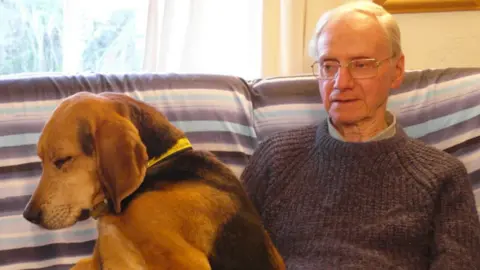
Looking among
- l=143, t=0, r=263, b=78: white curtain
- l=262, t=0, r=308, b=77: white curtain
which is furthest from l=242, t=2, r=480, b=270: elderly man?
l=143, t=0, r=263, b=78: white curtain

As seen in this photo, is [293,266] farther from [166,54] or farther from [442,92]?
[166,54]

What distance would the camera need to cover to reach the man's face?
1504 millimetres

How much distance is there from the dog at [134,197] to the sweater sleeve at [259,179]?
0.43 m

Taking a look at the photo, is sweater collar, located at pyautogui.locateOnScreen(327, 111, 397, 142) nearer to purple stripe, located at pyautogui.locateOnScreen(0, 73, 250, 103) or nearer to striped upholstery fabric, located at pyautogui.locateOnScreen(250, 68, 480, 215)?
striped upholstery fabric, located at pyautogui.locateOnScreen(250, 68, 480, 215)

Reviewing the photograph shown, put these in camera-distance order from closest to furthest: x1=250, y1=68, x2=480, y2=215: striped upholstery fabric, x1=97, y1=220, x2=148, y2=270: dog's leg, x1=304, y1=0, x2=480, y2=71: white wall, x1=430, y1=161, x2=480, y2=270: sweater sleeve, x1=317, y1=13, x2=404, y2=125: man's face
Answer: x1=97, y1=220, x2=148, y2=270: dog's leg → x1=430, y1=161, x2=480, y2=270: sweater sleeve → x1=317, y1=13, x2=404, y2=125: man's face → x1=250, y1=68, x2=480, y2=215: striped upholstery fabric → x1=304, y1=0, x2=480, y2=71: white wall

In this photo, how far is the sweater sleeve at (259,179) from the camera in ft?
5.27

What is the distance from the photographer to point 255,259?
1142mm

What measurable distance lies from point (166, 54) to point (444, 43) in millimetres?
1051

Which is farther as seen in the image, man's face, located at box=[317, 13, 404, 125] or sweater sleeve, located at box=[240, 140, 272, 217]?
sweater sleeve, located at box=[240, 140, 272, 217]

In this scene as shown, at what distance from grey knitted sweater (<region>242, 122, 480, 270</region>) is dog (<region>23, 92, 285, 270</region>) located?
35 cm

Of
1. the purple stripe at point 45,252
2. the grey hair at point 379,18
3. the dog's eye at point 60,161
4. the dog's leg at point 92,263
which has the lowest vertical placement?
the purple stripe at point 45,252

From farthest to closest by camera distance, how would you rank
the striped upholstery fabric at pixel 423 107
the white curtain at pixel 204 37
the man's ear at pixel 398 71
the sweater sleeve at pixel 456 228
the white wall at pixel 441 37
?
1. the white wall at pixel 441 37
2. the white curtain at pixel 204 37
3. the striped upholstery fabric at pixel 423 107
4. the man's ear at pixel 398 71
5. the sweater sleeve at pixel 456 228

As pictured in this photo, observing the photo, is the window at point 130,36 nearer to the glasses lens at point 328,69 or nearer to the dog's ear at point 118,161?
the glasses lens at point 328,69

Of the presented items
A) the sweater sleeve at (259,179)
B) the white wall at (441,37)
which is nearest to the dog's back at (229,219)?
the sweater sleeve at (259,179)
